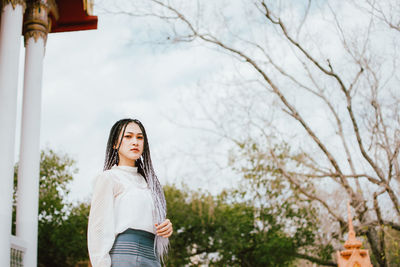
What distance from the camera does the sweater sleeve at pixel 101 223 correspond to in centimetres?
238

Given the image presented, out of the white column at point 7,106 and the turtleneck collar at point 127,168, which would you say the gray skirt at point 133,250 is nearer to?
the turtleneck collar at point 127,168

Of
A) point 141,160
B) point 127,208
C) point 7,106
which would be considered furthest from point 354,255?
point 127,208

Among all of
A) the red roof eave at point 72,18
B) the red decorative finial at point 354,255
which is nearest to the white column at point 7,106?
the red roof eave at point 72,18

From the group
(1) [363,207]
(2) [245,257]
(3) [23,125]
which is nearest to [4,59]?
(3) [23,125]

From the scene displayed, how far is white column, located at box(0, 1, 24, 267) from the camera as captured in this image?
7156mm

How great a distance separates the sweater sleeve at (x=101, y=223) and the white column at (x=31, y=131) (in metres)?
6.36

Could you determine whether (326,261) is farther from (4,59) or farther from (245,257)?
(4,59)

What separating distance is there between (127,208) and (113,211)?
0.07 metres

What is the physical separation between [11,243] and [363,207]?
7.09m

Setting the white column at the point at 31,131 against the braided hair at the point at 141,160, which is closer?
the braided hair at the point at 141,160

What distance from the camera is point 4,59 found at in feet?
26.2

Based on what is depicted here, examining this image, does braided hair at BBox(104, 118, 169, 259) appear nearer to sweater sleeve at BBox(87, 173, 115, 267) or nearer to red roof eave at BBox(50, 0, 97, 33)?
sweater sleeve at BBox(87, 173, 115, 267)

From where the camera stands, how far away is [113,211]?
99.1 inches

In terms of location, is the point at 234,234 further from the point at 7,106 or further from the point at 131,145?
the point at 131,145
